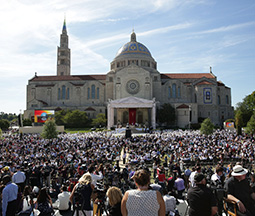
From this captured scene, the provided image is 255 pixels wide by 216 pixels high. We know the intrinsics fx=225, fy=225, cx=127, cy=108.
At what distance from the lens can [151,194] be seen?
156 inches

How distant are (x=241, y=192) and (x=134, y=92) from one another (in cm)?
6652

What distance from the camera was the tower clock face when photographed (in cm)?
7131

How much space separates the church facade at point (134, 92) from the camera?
6881 cm

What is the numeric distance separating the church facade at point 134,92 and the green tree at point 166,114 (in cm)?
246

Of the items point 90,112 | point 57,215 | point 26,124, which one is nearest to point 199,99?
point 90,112

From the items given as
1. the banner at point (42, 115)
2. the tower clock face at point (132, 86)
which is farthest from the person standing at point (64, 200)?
the tower clock face at point (132, 86)

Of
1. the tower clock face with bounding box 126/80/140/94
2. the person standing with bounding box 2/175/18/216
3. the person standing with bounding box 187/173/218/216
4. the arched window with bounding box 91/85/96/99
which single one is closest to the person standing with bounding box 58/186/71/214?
the person standing with bounding box 2/175/18/216

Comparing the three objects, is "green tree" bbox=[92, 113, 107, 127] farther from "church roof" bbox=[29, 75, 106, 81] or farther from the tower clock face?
"church roof" bbox=[29, 75, 106, 81]

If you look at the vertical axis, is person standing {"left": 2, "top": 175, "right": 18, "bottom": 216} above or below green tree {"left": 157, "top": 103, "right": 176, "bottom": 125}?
below

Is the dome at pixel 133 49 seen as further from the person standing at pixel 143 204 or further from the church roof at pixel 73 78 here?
the person standing at pixel 143 204

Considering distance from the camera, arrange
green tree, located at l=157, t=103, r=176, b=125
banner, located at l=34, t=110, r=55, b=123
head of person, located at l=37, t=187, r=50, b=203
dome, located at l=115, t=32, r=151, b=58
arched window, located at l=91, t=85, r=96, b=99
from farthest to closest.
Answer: dome, located at l=115, t=32, r=151, b=58, arched window, located at l=91, t=85, r=96, b=99, green tree, located at l=157, t=103, r=176, b=125, banner, located at l=34, t=110, r=55, b=123, head of person, located at l=37, t=187, r=50, b=203

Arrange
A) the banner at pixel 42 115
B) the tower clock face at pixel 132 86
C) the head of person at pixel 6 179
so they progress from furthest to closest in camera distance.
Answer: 1. the tower clock face at pixel 132 86
2. the banner at pixel 42 115
3. the head of person at pixel 6 179

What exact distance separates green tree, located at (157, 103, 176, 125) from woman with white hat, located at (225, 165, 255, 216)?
59539mm

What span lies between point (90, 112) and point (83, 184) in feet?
224
